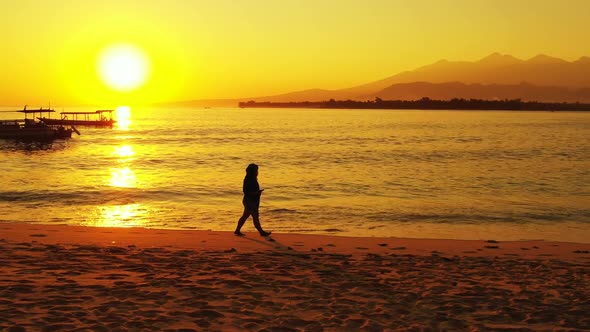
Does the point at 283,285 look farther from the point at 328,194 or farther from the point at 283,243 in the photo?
the point at 328,194

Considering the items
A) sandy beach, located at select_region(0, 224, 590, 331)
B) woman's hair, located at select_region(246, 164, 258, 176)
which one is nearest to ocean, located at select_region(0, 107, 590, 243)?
woman's hair, located at select_region(246, 164, 258, 176)

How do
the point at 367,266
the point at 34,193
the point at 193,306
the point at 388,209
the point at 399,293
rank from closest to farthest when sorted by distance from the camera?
the point at 193,306, the point at 399,293, the point at 367,266, the point at 388,209, the point at 34,193

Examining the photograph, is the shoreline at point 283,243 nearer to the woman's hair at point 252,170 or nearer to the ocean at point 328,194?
the woman's hair at point 252,170

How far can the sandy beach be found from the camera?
7289 mm

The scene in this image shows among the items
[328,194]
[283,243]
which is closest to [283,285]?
[283,243]

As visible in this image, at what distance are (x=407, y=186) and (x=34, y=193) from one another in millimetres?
18573

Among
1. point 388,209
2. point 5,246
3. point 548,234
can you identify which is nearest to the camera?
point 5,246

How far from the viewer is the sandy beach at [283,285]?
7289 mm

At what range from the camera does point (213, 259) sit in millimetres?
11297

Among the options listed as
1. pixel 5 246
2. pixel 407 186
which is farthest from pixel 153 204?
pixel 407 186

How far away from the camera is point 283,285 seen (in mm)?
9133

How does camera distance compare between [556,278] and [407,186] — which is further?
[407,186]

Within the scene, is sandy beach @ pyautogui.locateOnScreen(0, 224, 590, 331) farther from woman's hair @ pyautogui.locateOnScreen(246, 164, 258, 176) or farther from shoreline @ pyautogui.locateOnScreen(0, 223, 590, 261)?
woman's hair @ pyautogui.locateOnScreen(246, 164, 258, 176)

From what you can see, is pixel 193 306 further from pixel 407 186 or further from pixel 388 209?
pixel 407 186
